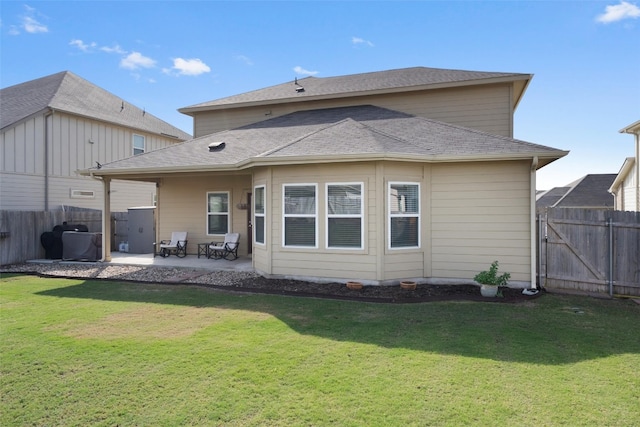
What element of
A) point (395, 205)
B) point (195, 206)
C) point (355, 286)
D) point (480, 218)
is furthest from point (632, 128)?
point (195, 206)

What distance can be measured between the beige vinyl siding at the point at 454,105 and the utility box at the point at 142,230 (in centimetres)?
551

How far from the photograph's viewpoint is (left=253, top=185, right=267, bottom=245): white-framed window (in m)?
8.90

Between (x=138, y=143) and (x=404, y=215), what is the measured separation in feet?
50.6

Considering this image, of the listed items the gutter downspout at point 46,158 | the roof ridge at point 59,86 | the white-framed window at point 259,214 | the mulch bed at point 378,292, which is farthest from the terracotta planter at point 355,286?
the roof ridge at point 59,86

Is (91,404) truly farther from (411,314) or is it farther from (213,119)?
(213,119)

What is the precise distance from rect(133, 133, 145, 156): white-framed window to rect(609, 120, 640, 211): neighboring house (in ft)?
69.3

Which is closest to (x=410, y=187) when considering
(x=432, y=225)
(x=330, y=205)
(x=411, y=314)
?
(x=432, y=225)

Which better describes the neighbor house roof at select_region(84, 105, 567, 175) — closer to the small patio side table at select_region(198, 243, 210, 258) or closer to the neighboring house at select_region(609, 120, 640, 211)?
the small patio side table at select_region(198, 243, 210, 258)

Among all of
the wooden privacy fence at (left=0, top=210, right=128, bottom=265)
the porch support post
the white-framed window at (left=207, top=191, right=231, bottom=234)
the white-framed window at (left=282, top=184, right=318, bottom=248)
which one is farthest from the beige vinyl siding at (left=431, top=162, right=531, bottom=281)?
the wooden privacy fence at (left=0, top=210, right=128, bottom=265)

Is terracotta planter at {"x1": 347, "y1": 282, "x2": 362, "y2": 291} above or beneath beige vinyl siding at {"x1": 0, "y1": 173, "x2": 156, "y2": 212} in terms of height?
beneath

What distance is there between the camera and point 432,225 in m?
8.31

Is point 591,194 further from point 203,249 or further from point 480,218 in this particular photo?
point 203,249

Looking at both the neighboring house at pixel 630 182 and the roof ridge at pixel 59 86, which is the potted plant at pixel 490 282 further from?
the roof ridge at pixel 59 86

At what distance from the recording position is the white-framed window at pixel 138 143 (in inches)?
724
